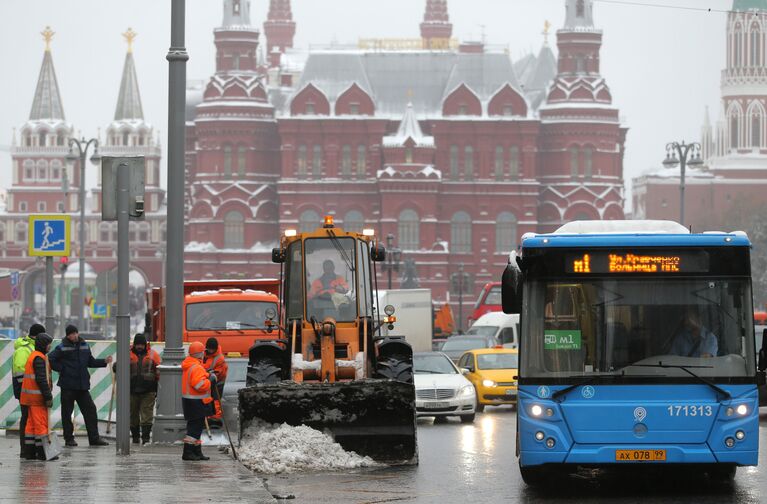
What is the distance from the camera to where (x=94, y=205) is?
159625mm

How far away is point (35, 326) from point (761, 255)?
88428mm

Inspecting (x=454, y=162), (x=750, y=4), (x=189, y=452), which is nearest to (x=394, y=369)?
(x=189, y=452)

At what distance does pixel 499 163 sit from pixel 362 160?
360 inches

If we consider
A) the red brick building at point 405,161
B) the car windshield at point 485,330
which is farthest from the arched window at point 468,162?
the car windshield at point 485,330

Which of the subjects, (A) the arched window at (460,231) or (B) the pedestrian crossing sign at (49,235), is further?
(A) the arched window at (460,231)

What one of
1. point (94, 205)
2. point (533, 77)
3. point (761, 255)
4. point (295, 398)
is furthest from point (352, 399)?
point (94, 205)

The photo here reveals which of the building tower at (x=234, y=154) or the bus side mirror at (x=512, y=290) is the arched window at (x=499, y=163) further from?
the bus side mirror at (x=512, y=290)

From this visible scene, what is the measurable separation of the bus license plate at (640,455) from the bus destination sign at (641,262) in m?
1.52

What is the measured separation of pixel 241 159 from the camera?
115500 millimetres

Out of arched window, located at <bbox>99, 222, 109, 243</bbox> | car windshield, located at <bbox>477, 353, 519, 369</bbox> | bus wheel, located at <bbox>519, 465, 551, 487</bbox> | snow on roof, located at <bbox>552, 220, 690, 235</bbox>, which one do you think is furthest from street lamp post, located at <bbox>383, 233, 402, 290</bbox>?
arched window, located at <bbox>99, 222, 109, 243</bbox>

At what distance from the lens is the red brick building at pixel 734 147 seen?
477ft

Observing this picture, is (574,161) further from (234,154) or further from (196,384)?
(196,384)

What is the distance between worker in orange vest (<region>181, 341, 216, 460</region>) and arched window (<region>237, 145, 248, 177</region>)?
97600 mm

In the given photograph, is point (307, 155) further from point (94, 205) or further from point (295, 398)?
point (295, 398)
